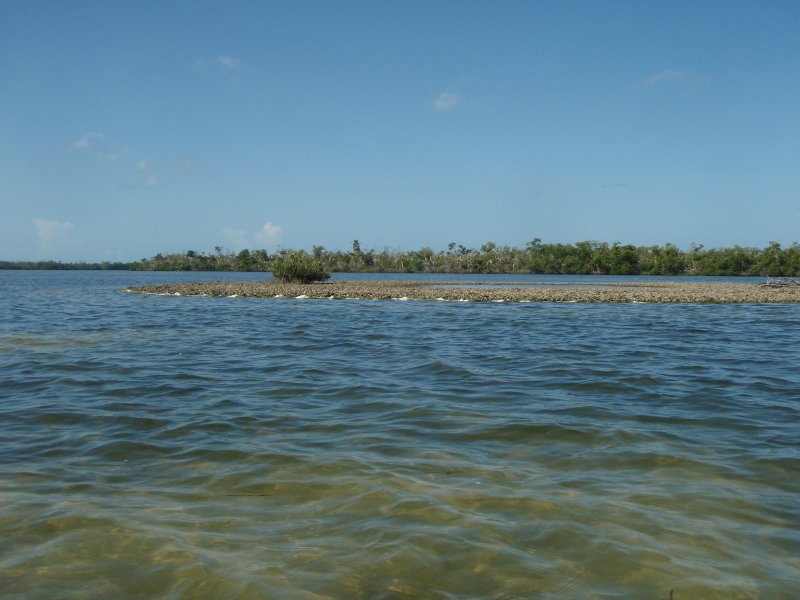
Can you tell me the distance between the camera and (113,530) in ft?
15.6

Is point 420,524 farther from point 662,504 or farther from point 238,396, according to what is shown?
point 238,396

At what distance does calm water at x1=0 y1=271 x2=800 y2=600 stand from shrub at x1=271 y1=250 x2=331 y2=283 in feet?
136

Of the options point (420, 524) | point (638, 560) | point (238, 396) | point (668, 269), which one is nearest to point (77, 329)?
point (238, 396)

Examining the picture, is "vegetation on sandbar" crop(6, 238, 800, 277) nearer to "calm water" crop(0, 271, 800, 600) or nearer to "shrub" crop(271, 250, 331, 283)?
"shrub" crop(271, 250, 331, 283)

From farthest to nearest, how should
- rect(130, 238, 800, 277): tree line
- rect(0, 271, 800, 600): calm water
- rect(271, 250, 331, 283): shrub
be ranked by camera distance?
1. rect(130, 238, 800, 277): tree line
2. rect(271, 250, 331, 283): shrub
3. rect(0, 271, 800, 600): calm water

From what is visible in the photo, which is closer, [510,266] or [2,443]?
[2,443]

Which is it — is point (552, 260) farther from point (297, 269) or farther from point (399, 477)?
point (399, 477)

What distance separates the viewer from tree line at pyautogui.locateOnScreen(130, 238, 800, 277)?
407 feet

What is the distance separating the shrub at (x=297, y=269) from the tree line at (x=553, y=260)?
60963 mm

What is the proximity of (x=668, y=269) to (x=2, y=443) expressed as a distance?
451ft

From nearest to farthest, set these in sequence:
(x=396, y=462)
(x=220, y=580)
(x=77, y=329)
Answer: (x=220, y=580)
(x=396, y=462)
(x=77, y=329)

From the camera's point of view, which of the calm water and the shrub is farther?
the shrub

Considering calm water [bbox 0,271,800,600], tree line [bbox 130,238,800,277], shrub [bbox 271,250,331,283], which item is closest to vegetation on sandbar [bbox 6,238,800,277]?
tree line [bbox 130,238,800,277]

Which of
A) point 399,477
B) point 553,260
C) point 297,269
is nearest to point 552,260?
point 553,260
